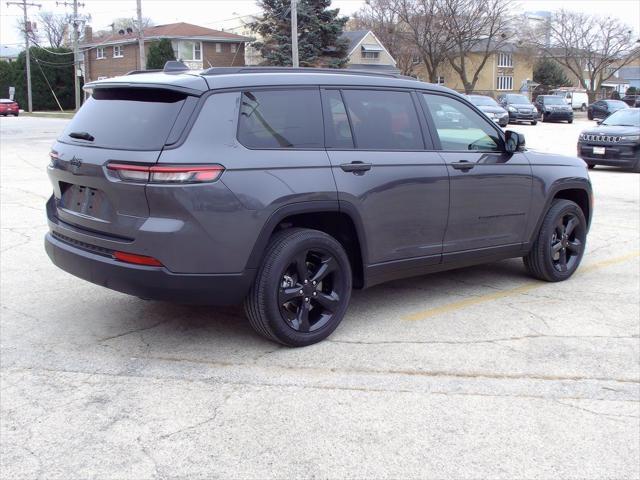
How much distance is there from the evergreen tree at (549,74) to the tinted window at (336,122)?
86289 millimetres

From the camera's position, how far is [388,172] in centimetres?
512

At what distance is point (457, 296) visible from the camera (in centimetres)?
621

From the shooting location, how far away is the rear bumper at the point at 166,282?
4.31 metres

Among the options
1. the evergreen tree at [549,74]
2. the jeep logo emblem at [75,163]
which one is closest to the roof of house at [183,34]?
the evergreen tree at [549,74]

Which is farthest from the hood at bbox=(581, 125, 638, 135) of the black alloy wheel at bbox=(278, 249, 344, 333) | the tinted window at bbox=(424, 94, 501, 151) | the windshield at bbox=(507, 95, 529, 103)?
the windshield at bbox=(507, 95, 529, 103)

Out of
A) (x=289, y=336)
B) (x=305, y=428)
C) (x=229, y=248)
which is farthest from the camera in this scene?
(x=289, y=336)

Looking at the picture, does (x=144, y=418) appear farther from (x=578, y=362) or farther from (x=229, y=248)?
(x=578, y=362)

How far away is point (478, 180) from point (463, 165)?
216 millimetres

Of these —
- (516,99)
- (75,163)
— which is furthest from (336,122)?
(516,99)

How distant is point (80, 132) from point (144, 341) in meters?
1.50

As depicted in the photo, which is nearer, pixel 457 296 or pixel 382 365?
pixel 382 365

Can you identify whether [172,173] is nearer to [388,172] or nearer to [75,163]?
[75,163]

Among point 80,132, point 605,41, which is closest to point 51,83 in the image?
point 605,41

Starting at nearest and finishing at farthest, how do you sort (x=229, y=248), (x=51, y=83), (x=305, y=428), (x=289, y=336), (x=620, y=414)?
(x=305, y=428) → (x=620, y=414) → (x=229, y=248) → (x=289, y=336) → (x=51, y=83)
